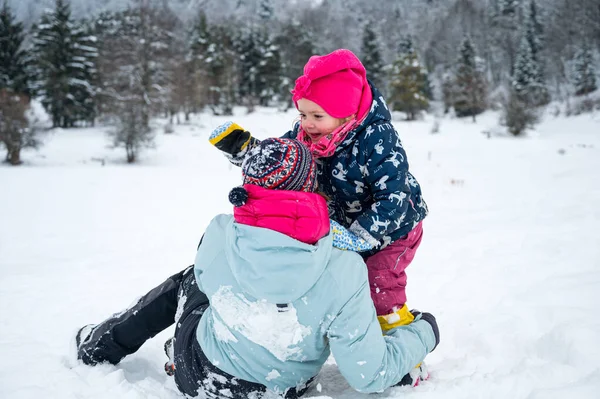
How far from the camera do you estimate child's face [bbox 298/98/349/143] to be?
2.15m

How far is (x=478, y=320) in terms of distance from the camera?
2588mm

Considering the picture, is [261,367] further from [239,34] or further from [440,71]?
[440,71]

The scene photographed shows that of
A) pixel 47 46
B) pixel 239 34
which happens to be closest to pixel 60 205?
pixel 47 46

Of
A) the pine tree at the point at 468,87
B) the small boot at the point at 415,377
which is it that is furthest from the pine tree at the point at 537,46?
the small boot at the point at 415,377

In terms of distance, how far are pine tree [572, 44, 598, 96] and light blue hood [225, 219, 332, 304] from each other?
39778mm

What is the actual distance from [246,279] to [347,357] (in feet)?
1.54

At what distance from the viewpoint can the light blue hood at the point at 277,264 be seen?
1.41m

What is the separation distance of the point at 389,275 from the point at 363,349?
0.69 metres

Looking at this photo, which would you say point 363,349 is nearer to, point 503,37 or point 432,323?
point 432,323

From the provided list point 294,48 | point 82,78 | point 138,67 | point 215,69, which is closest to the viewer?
point 138,67

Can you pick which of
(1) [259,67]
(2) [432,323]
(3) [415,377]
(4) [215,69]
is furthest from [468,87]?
(3) [415,377]

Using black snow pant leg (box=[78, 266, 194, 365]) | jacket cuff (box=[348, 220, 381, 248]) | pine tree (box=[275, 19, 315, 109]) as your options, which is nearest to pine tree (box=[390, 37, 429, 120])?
pine tree (box=[275, 19, 315, 109])

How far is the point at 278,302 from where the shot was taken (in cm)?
145

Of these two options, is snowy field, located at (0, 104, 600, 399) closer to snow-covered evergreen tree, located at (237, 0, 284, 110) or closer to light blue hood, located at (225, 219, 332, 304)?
light blue hood, located at (225, 219, 332, 304)
